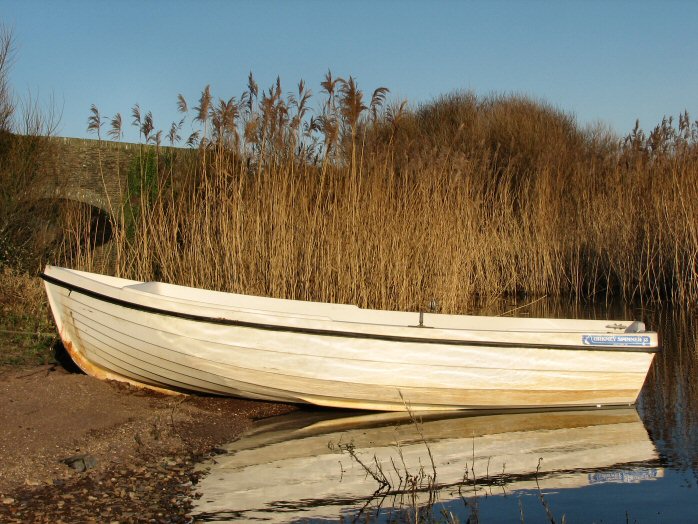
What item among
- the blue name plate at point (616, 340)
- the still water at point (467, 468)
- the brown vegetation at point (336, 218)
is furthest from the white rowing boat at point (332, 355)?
the brown vegetation at point (336, 218)

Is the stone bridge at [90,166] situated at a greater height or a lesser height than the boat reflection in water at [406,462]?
greater

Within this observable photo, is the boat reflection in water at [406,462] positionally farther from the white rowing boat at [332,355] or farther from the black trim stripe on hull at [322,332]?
the black trim stripe on hull at [322,332]

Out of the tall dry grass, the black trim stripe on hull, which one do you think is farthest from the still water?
the tall dry grass

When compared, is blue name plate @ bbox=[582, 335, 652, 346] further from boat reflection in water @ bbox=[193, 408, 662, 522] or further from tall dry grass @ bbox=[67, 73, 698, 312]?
tall dry grass @ bbox=[67, 73, 698, 312]

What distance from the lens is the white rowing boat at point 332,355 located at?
518cm

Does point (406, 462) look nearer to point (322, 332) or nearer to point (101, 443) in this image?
point (322, 332)

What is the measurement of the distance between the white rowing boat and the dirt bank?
0.24m

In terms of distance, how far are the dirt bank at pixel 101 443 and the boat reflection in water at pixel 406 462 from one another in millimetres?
191

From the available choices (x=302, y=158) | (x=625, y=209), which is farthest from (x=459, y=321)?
(x=625, y=209)

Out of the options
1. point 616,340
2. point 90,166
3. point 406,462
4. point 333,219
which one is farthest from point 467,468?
point 90,166

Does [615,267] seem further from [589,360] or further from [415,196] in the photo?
[589,360]

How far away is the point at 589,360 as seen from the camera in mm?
5438

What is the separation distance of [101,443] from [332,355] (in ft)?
5.10

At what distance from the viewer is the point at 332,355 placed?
5250 mm
